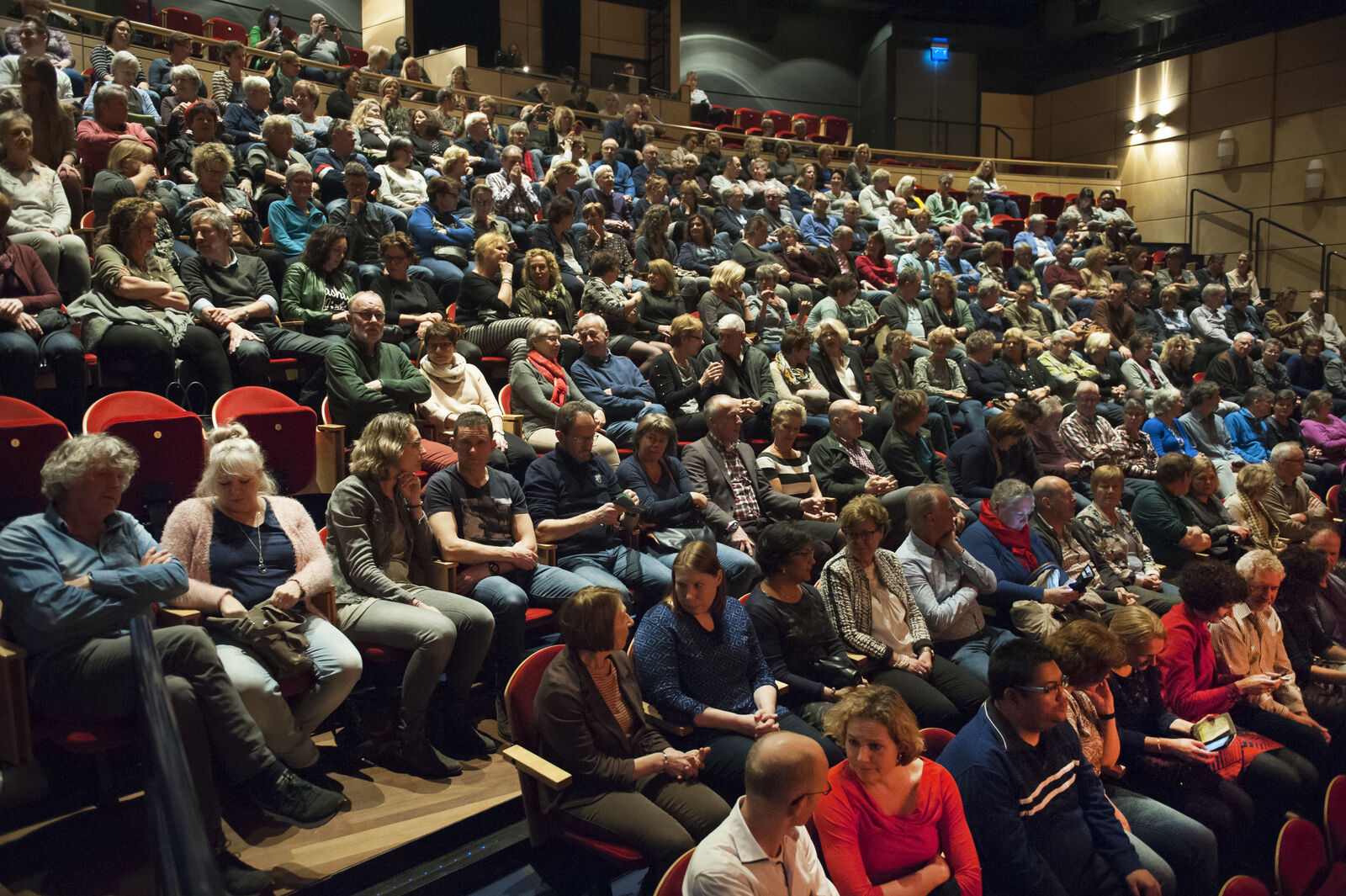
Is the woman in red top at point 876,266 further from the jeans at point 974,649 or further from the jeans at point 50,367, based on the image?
the jeans at point 50,367

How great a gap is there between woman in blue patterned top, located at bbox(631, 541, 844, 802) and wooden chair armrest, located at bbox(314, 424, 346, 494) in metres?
1.57

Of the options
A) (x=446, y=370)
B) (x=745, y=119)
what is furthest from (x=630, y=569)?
(x=745, y=119)

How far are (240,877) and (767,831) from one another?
117 cm

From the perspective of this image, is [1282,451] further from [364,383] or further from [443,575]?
[364,383]

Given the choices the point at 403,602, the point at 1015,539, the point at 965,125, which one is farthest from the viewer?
the point at 965,125

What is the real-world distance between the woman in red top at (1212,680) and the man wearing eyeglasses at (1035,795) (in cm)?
86

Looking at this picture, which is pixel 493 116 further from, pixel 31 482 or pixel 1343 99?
pixel 1343 99

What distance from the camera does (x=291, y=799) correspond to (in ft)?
7.63

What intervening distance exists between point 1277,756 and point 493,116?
24.9 feet

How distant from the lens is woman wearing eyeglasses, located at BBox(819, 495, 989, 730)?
3068 mm

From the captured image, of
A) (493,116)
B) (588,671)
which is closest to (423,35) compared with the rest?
(493,116)

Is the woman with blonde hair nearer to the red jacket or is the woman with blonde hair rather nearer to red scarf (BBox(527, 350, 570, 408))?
red scarf (BBox(527, 350, 570, 408))

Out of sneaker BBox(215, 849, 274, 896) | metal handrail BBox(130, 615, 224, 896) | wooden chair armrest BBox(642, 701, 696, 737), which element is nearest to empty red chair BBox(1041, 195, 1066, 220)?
wooden chair armrest BBox(642, 701, 696, 737)

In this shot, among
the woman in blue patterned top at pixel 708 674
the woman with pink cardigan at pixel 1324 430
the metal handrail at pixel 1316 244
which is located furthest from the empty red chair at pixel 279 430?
the metal handrail at pixel 1316 244
